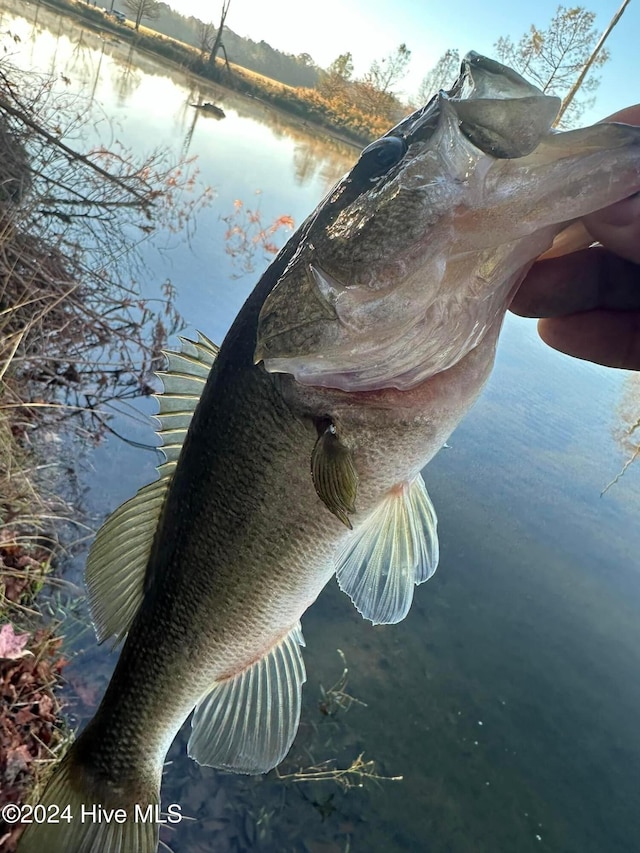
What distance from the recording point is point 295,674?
5.33ft

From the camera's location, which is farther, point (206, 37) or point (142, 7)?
point (142, 7)

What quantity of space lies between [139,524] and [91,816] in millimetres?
737

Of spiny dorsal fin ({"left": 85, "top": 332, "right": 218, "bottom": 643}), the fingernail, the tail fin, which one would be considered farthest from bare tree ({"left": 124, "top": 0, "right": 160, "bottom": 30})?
the tail fin

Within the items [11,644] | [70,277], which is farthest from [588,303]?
[70,277]

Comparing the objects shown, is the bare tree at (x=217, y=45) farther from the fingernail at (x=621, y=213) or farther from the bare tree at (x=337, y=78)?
the fingernail at (x=621, y=213)

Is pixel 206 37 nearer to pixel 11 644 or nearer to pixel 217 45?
pixel 217 45

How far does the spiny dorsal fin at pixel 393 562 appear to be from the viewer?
146 cm

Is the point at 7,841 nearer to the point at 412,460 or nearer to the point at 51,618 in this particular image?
the point at 51,618

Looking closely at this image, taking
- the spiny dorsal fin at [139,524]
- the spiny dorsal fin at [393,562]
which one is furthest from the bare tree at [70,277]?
the spiny dorsal fin at [393,562]

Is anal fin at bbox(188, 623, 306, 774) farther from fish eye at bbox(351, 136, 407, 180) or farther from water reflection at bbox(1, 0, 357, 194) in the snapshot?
water reflection at bbox(1, 0, 357, 194)

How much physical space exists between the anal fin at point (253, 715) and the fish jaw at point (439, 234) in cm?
81

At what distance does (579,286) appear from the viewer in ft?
5.91

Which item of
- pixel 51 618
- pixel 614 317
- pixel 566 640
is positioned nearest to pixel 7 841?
pixel 51 618

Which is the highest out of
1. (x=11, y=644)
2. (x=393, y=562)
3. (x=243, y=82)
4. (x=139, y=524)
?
(x=243, y=82)
